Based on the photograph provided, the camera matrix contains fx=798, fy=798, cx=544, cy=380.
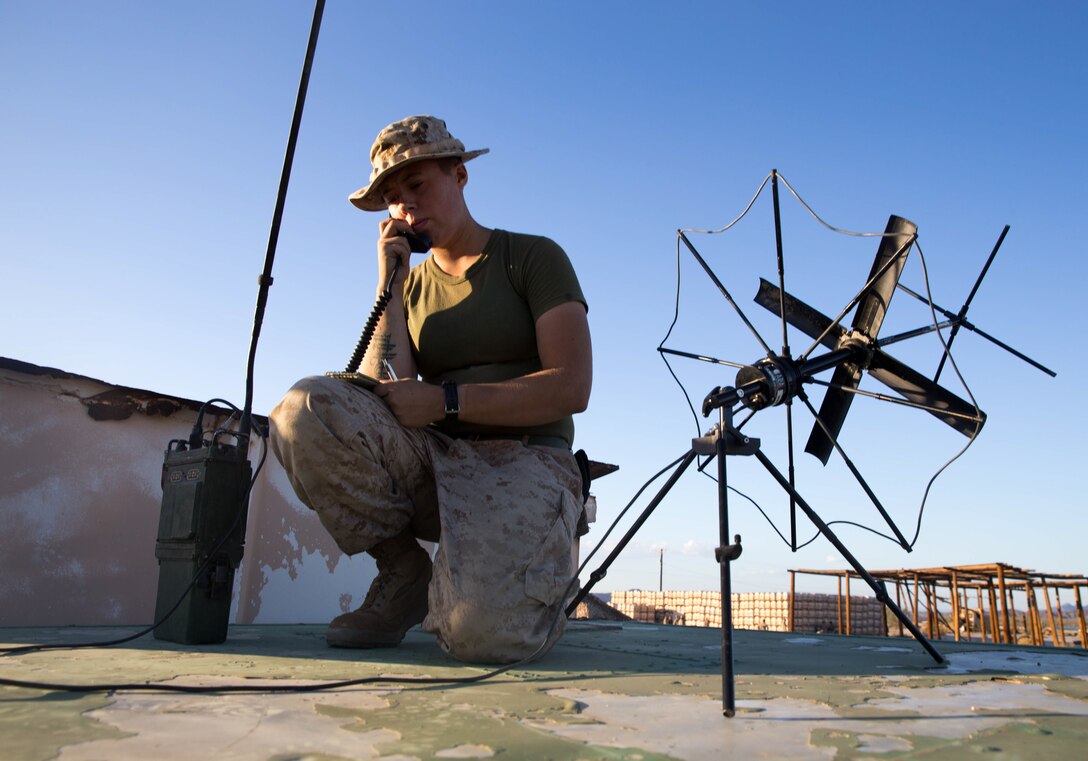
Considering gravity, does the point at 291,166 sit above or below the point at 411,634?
above

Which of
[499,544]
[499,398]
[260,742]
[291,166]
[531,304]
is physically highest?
[291,166]

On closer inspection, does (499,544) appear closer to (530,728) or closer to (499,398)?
(499,398)

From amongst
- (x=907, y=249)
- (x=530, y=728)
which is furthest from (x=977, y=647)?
(x=530, y=728)

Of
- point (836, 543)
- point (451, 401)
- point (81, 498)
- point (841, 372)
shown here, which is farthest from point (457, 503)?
point (81, 498)

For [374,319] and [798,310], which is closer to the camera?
[374,319]

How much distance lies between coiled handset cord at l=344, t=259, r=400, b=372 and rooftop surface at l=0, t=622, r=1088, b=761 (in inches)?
42.1

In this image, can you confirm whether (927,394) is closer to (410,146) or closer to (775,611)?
(410,146)

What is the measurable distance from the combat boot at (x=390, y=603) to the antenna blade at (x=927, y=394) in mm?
2230

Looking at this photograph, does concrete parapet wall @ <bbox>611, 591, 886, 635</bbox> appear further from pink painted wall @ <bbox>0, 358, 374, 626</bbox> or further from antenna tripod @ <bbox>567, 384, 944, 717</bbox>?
antenna tripod @ <bbox>567, 384, 944, 717</bbox>

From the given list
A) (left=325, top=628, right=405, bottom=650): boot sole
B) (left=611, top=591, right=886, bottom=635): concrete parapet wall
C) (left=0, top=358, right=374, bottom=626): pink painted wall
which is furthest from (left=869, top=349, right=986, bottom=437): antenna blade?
(left=611, top=591, right=886, bottom=635): concrete parapet wall

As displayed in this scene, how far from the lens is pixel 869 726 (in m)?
1.32

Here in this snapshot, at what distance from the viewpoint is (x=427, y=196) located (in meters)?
2.93

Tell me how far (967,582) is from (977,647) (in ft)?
54.7

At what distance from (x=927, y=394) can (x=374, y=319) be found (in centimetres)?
251
